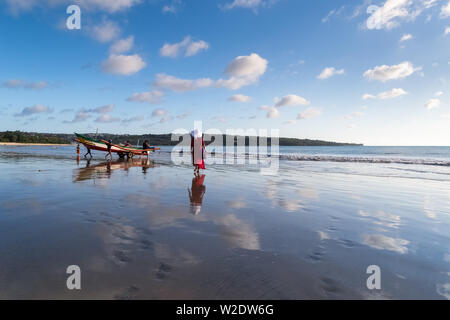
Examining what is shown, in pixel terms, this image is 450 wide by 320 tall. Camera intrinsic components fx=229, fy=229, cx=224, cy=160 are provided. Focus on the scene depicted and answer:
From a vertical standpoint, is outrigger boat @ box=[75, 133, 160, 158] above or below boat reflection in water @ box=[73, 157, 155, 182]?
above

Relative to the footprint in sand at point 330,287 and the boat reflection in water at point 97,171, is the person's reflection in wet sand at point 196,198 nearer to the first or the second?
the footprint in sand at point 330,287

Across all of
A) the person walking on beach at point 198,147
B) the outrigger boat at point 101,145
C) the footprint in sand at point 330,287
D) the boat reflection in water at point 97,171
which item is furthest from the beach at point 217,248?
the outrigger boat at point 101,145

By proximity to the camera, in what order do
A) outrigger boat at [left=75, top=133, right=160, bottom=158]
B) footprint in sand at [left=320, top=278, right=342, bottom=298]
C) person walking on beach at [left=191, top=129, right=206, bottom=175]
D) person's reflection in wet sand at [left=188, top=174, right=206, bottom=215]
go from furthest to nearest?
outrigger boat at [left=75, top=133, right=160, bottom=158] < person walking on beach at [left=191, top=129, right=206, bottom=175] < person's reflection in wet sand at [left=188, top=174, right=206, bottom=215] < footprint in sand at [left=320, top=278, right=342, bottom=298]

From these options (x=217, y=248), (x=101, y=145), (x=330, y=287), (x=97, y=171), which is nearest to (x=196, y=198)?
(x=217, y=248)

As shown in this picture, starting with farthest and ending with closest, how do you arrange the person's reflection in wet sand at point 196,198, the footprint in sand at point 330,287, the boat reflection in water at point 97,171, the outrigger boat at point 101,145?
the outrigger boat at point 101,145
the boat reflection in water at point 97,171
the person's reflection in wet sand at point 196,198
the footprint in sand at point 330,287

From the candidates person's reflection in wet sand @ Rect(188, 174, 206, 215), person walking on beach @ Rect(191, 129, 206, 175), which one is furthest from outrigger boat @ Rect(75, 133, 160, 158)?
person's reflection in wet sand @ Rect(188, 174, 206, 215)

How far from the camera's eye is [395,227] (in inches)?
228

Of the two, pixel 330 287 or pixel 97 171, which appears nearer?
pixel 330 287

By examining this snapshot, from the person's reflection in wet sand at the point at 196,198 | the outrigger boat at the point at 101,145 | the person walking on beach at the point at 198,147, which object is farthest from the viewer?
the outrigger boat at the point at 101,145

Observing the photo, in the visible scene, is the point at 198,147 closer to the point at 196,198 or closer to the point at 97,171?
the point at 196,198

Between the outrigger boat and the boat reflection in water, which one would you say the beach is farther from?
the outrigger boat

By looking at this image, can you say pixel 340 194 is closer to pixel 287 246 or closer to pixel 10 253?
pixel 287 246
